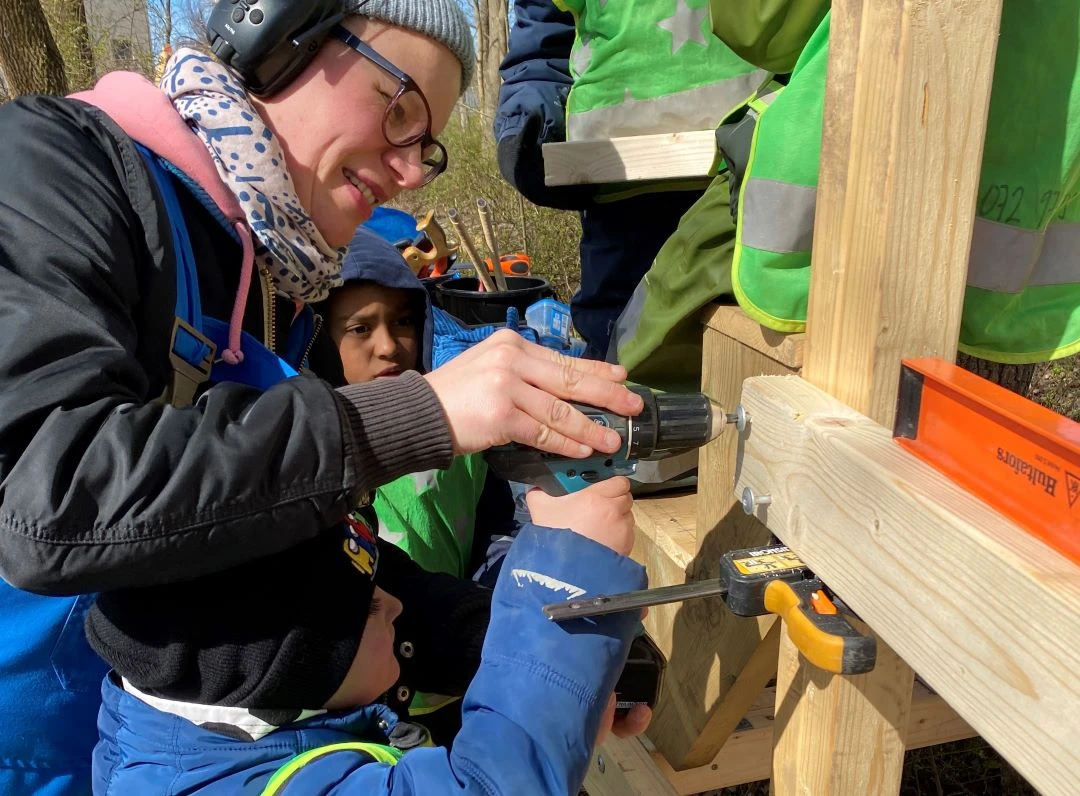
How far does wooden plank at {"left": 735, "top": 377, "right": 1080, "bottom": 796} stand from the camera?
66 centimetres

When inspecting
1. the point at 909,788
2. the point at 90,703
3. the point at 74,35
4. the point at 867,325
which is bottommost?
the point at 909,788

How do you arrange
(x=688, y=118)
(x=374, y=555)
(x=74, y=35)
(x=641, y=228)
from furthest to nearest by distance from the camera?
(x=74, y=35)
(x=641, y=228)
(x=688, y=118)
(x=374, y=555)

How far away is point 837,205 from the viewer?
0.99 m

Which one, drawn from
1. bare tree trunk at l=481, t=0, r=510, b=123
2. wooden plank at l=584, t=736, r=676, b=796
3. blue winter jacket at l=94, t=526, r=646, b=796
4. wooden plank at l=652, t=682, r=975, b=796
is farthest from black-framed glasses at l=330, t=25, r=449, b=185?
bare tree trunk at l=481, t=0, r=510, b=123

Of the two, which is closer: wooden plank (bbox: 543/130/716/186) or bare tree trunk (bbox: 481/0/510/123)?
wooden plank (bbox: 543/130/716/186)

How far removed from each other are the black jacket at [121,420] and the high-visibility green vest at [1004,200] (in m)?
0.55

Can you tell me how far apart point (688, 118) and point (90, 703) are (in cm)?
172

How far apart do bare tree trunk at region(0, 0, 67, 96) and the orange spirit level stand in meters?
6.52

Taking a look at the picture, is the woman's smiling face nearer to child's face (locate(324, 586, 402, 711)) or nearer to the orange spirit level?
child's face (locate(324, 586, 402, 711))

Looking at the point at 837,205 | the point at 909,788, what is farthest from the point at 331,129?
the point at 909,788

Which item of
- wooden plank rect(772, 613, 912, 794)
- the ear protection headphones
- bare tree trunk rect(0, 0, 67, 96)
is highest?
bare tree trunk rect(0, 0, 67, 96)

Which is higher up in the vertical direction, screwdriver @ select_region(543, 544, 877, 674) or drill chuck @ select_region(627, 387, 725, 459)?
drill chuck @ select_region(627, 387, 725, 459)

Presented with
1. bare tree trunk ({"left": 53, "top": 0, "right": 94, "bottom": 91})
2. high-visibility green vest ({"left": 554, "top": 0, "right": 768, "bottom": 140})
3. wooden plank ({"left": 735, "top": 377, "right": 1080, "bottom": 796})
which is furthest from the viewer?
bare tree trunk ({"left": 53, "top": 0, "right": 94, "bottom": 91})

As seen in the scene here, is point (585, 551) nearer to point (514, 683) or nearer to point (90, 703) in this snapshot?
point (514, 683)
